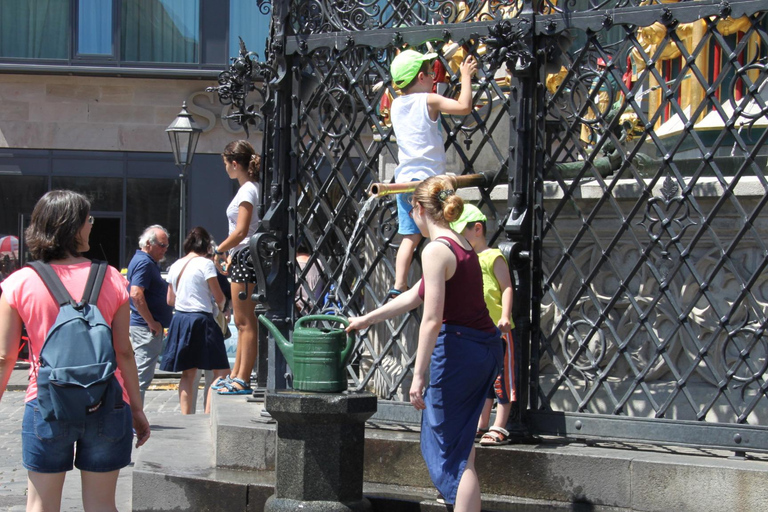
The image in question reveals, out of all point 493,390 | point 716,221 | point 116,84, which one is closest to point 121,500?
point 493,390

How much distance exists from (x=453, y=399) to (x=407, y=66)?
220 centimetres

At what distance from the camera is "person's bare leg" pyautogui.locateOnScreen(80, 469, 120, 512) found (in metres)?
4.80

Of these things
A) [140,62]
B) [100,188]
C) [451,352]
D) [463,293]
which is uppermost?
[140,62]

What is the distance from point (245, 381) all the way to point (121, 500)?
4.92 ft

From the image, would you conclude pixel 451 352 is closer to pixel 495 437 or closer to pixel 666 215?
pixel 495 437

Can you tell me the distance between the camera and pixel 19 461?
28.7ft

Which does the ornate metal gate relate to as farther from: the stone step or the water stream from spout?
the stone step

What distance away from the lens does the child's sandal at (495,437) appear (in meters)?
6.18

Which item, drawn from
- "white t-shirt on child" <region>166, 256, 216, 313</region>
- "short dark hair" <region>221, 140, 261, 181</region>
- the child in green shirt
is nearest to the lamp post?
"white t-shirt on child" <region>166, 256, 216, 313</region>

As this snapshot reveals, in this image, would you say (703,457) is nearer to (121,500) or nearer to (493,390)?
(493,390)

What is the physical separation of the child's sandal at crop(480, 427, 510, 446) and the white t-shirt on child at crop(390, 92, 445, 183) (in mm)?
1482

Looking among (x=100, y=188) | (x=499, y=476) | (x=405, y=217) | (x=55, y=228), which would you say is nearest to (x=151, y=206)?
(x=100, y=188)

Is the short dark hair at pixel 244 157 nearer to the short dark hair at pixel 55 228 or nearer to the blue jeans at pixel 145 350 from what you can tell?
the blue jeans at pixel 145 350

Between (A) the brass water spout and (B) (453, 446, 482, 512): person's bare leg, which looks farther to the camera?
(A) the brass water spout
